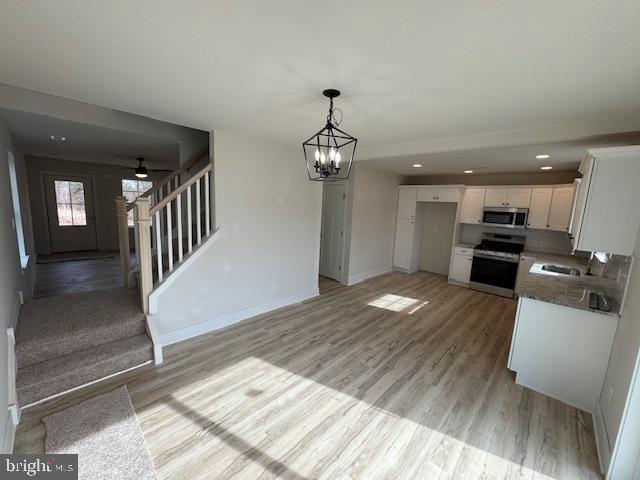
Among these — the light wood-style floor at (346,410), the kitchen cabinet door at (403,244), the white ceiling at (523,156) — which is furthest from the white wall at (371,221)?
the light wood-style floor at (346,410)

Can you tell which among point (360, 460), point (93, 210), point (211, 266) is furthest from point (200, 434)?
point (93, 210)

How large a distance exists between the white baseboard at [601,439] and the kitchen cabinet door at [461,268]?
3556 millimetres

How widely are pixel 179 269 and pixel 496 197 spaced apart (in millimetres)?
5708

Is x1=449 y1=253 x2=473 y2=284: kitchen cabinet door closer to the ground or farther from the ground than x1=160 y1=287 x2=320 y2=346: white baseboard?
farther from the ground

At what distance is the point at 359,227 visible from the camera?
5.52m

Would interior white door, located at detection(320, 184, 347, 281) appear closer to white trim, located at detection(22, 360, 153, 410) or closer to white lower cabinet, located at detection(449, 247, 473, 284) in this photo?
white lower cabinet, located at detection(449, 247, 473, 284)

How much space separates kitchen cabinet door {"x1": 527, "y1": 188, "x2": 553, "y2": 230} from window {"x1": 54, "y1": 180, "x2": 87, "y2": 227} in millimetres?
10454

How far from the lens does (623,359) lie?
1849mm

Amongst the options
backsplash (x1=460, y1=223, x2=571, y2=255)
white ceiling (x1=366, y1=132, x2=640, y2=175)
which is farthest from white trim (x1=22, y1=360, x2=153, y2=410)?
backsplash (x1=460, y1=223, x2=571, y2=255)

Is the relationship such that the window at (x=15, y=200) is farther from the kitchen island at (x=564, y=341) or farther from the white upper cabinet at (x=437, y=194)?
the white upper cabinet at (x=437, y=194)

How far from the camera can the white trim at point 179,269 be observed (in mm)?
2928

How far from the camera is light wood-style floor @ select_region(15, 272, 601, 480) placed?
1743mm

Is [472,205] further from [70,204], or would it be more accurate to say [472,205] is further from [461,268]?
[70,204]

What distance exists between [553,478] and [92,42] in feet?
12.5
